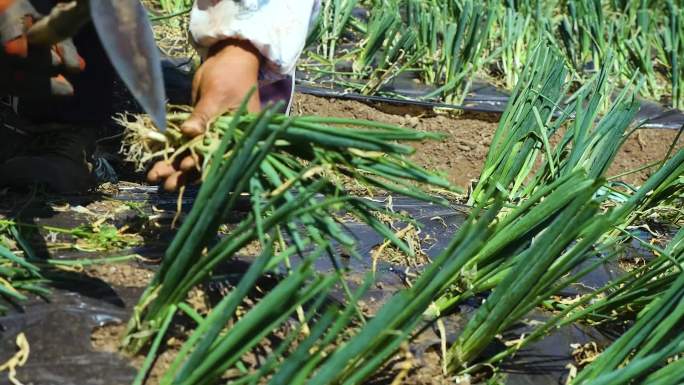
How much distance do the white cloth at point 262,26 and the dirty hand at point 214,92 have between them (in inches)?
1.0

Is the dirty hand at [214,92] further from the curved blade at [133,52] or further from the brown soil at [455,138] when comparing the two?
the brown soil at [455,138]

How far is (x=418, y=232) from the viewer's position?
1.98 m

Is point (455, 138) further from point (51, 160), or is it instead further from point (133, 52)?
point (133, 52)

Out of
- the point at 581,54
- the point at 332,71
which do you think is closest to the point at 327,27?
the point at 332,71

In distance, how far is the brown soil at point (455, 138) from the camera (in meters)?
3.19

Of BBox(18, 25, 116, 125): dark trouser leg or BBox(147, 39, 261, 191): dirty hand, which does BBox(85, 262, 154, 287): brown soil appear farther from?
BBox(18, 25, 116, 125): dark trouser leg

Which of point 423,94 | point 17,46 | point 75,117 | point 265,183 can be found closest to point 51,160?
Result: point 75,117

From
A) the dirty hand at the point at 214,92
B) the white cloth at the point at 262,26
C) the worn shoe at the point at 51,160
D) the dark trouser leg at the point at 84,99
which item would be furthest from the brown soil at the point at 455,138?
the dirty hand at the point at 214,92

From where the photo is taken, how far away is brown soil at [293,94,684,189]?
3.19 meters

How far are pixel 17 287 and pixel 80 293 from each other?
95mm

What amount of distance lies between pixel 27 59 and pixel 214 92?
341 mm

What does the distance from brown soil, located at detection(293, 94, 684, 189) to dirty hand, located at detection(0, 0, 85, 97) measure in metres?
1.49

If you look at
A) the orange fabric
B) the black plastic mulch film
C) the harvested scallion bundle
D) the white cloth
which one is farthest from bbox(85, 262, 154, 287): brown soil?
the black plastic mulch film

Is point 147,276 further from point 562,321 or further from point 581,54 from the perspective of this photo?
point 581,54
